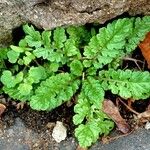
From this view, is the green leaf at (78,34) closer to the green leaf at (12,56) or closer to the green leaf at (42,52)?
the green leaf at (42,52)

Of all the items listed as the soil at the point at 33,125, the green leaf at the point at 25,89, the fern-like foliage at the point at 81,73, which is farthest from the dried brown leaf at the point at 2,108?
the green leaf at the point at 25,89

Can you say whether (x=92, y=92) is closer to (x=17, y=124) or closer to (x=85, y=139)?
(x=85, y=139)

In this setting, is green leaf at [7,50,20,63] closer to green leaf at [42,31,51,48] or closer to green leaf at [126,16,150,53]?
green leaf at [42,31,51,48]

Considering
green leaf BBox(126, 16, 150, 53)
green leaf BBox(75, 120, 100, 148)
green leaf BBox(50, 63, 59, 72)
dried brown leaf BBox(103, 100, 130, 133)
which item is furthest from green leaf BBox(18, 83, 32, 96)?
green leaf BBox(126, 16, 150, 53)

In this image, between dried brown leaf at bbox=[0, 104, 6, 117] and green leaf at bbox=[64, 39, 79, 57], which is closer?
green leaf at bbox=[64, 39, 79, 57]

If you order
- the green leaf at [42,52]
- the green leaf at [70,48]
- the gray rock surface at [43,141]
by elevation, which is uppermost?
the green leaf at [70,48]

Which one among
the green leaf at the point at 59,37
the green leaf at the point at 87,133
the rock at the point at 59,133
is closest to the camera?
the green leaf at the point at 87,133

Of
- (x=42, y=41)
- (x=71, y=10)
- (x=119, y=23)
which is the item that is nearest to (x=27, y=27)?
(x=42, y=41)

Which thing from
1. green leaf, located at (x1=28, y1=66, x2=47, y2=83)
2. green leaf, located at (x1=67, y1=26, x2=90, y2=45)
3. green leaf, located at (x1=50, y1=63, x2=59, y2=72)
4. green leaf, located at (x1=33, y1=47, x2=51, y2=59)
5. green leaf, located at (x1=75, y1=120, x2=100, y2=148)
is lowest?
green leaf, located at (x1=75, y1=120, x2=100, y2=148)
